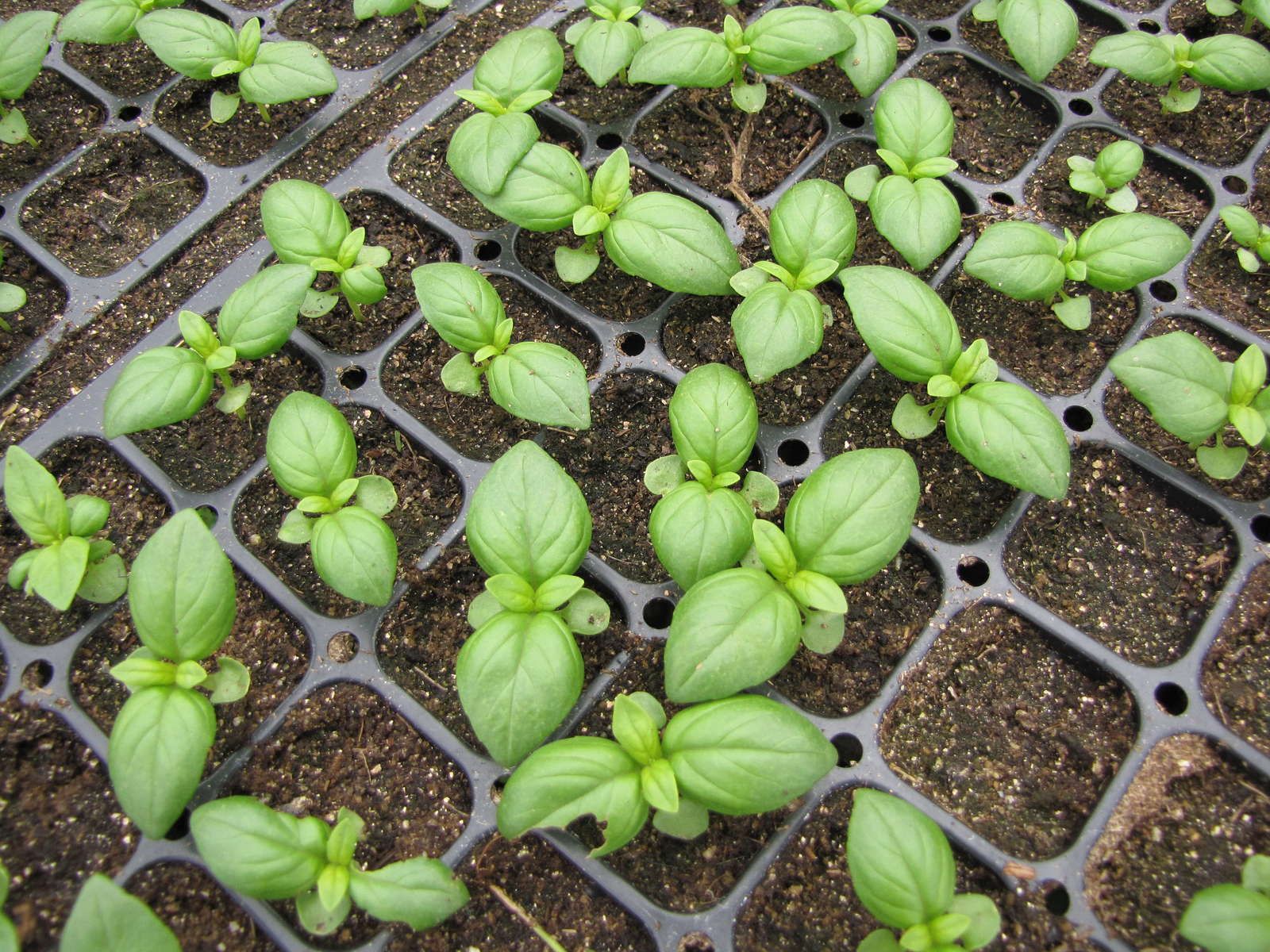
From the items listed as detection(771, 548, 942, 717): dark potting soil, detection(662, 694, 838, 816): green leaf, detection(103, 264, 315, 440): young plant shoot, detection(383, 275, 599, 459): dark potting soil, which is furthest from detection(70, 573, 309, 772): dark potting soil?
detection(771, 548, 942, 717): dark potting soil

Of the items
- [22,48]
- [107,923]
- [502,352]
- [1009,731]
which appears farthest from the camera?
[22,48]

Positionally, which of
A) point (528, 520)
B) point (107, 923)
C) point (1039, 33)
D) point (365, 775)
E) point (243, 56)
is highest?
point (1039, 33)

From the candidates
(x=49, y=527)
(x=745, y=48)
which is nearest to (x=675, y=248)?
(x=745, y=48)

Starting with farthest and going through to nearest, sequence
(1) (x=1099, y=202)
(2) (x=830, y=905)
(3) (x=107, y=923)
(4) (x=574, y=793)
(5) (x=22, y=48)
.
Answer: (1) (x=1099, y=202), (5) (x=22, y=48), (2) (x=830, y=905), (4) (x=574, y=793), (3) (x=107, y=923)

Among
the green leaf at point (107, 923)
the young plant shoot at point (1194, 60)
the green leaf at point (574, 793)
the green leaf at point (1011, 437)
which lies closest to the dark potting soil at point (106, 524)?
the green leaf at point (107, 923)

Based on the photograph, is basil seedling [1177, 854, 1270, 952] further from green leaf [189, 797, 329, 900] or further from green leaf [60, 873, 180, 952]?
green leaf [60, 873, 180, 952]

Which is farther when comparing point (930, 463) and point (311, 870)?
point (930, 463)

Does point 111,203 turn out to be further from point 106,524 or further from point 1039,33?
point 1039,33
